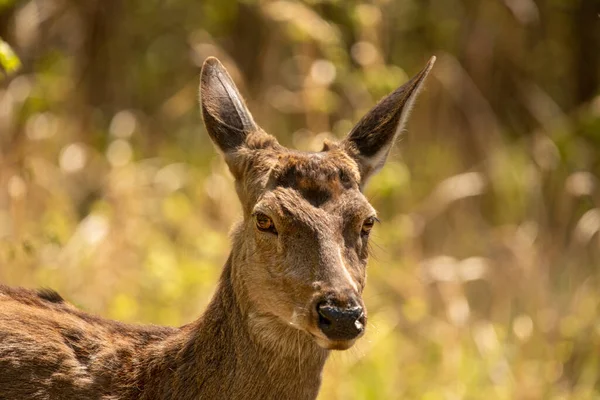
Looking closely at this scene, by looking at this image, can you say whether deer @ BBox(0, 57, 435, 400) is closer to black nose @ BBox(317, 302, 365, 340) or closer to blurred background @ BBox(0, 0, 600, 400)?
black nose @ BBox(317, 302, 365, 340)

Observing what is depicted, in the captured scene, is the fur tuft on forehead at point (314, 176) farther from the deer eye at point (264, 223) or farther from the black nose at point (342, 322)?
the black nose at point (342, 322)

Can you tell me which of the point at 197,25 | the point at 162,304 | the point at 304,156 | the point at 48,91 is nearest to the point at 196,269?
the point at 162,304

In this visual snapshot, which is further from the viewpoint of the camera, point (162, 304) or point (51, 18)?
point (51, 18)

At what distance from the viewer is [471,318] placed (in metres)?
8.67

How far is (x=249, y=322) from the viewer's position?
5117 mm

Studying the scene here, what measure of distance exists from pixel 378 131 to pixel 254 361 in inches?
53.2

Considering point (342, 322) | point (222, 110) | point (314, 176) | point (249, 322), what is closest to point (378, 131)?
point (314, 176)

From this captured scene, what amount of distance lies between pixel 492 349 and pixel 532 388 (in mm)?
468

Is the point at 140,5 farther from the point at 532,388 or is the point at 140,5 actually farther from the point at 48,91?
the point at 532,388

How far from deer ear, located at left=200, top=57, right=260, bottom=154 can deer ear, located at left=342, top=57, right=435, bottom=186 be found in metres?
0.53

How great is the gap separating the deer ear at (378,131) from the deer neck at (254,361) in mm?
938

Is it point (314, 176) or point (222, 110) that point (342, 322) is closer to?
point (314, 176)

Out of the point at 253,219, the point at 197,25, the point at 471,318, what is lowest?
the point at 253,219

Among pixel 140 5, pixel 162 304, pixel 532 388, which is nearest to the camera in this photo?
pixel 532 388
